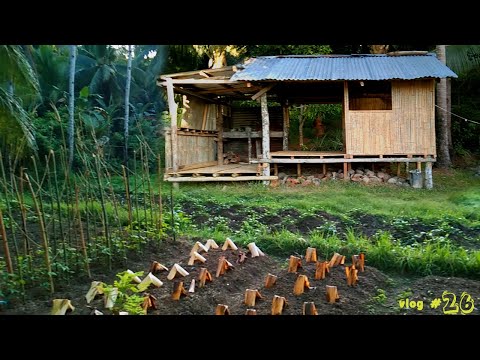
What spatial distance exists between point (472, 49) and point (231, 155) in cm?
479

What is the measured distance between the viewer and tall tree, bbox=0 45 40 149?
366cm

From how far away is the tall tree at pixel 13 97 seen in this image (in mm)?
3662

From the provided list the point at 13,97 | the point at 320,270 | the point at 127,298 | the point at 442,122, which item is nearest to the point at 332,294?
the point at 320,270

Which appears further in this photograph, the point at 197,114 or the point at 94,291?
the point at 197,114

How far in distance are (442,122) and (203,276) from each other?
253 inches

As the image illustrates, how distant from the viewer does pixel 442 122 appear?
26.3ft

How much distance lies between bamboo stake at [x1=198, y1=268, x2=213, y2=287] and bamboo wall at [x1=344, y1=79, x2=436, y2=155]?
4.58m

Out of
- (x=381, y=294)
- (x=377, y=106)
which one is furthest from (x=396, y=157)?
(x=381, y=294)

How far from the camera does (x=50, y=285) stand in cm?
295

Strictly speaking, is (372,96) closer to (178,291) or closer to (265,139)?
(265,139)

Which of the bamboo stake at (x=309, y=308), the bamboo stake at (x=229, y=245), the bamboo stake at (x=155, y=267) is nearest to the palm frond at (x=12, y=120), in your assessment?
the bamboo stake at (x=155, y=267)

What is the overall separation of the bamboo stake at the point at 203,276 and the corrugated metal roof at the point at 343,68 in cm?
440
